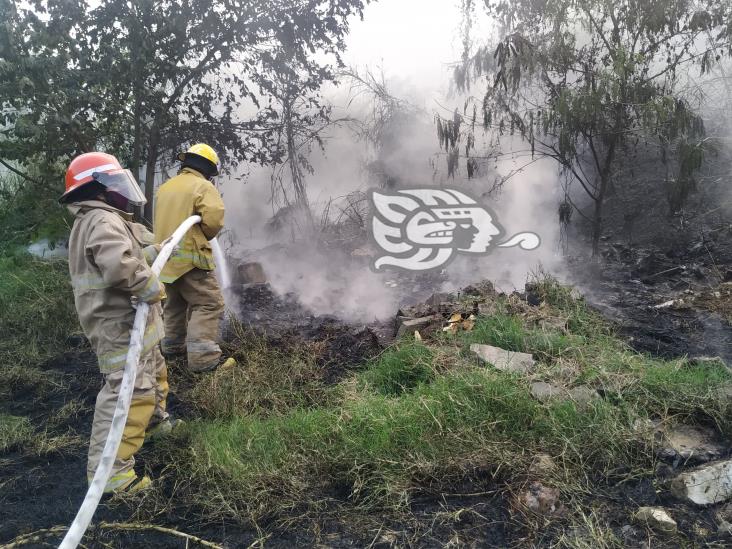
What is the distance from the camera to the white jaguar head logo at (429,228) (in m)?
7.63

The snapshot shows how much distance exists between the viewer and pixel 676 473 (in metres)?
2.84

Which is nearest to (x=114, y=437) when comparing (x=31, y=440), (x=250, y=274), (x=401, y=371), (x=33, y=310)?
(x=31, y=440)

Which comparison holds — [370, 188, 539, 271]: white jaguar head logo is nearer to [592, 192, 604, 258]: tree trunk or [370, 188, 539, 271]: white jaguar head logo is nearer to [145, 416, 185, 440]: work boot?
[592, 192, 604, 258]: tree trunk

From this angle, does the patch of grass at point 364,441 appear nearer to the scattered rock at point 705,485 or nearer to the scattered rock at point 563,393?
the scattered rock at point 563,393

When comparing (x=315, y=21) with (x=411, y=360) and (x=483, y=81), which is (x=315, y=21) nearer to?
(x=483, y=81)

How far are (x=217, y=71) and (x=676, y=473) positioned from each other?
6.05 metres

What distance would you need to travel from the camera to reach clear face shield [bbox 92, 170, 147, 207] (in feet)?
9.80

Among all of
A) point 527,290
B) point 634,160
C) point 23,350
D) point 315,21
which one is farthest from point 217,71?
point 634,160

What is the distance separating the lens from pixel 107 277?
2.87m

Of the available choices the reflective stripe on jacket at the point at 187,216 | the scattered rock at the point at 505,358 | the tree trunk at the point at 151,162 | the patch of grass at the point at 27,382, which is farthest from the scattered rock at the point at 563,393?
the tree trunk at the point at 151,162

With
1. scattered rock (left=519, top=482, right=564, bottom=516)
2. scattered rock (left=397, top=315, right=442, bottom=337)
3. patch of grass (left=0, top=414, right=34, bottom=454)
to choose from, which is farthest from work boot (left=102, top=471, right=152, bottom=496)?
scattered rock (left=397, top=315, right=442, bottom=337)

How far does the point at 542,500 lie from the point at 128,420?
6.78ft

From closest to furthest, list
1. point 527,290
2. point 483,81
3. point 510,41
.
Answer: point 527,290 → point 510,41 → point 483,81

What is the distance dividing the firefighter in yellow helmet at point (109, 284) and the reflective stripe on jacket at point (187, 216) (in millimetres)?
1227
